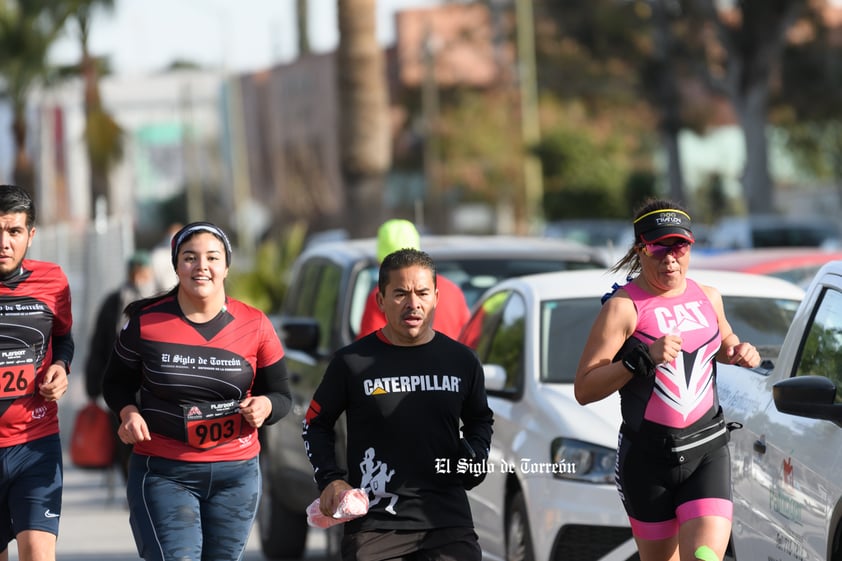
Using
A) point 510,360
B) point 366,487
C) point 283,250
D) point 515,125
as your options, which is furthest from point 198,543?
point 515,125

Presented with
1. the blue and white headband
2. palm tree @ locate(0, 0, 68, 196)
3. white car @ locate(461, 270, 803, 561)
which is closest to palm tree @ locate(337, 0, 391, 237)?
white car @ locate(461, 270, 803, 561)

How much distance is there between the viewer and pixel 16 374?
6.84m

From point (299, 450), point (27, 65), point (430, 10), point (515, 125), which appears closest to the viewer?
point (299, 450)

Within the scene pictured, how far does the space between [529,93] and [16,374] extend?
43534 millimetres

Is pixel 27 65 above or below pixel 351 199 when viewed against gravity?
above

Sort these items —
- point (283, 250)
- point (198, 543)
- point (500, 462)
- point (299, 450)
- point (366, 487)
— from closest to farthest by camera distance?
1. point (366, 487)
2. point (198, 543)
3. point (500, 462)
4. point (299, 450)
5. point (283, 250)

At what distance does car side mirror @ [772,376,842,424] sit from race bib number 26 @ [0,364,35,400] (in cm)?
295

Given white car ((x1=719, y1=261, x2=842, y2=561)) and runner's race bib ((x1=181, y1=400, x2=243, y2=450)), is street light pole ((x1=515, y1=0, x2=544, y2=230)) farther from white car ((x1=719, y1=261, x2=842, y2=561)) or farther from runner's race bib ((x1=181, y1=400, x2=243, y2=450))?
runner's race bib ((x1=181, y1=400, x2=243, y2=450))

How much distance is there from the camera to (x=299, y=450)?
10625 mm

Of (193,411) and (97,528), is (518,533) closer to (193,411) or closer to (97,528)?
(193,411)

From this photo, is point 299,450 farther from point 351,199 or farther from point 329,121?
point 329,121

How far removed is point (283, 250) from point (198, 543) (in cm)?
2001

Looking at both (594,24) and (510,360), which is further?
(594,24)

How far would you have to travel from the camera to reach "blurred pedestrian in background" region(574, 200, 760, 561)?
597 centimetres
